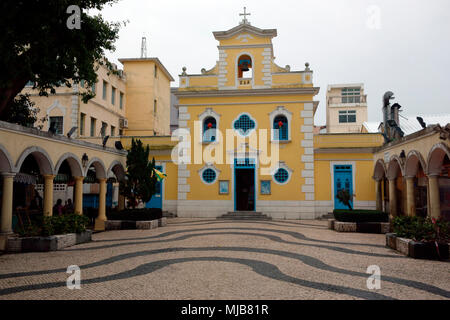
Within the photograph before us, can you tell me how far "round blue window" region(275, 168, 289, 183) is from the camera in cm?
2012

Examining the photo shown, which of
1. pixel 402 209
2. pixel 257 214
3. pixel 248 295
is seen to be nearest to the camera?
pixel 248 295

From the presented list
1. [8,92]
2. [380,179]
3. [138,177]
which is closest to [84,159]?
[138,177]

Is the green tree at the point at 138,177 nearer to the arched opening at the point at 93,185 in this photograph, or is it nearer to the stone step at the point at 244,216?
the arched opening at the point at 93,185

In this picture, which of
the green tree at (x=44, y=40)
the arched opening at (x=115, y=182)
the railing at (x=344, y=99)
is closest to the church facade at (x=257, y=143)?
the arched opening at (x=115, y=182)

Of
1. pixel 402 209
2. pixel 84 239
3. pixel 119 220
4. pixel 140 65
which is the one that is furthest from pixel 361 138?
pixel 140 65

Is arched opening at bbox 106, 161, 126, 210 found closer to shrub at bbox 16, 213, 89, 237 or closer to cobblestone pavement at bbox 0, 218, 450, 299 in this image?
shrub at bbox 16, 213, 89, 237

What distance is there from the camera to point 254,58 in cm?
2097

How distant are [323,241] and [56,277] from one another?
28.4 feet

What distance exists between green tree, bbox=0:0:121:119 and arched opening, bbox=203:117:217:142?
387 inches

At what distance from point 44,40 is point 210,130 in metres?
12.3

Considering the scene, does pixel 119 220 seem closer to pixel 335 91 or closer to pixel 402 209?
pixel 402 209

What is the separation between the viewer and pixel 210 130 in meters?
21.0

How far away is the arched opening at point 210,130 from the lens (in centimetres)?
2092

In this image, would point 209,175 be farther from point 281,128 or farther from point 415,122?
point 415,122
